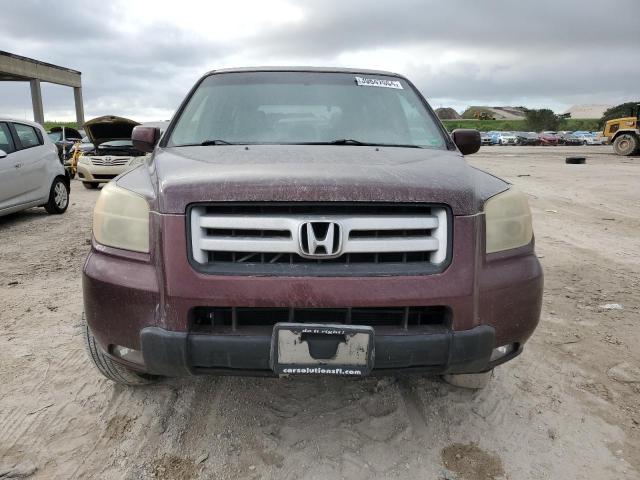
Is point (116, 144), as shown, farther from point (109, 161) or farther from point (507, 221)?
point (507, 221)

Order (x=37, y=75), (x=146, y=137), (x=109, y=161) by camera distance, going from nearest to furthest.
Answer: (x=146, y=137), (x=109, y=161), (x=37, y=75)

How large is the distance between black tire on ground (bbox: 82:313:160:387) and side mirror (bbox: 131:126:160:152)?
1204 mm

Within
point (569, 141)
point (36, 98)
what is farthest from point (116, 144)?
point (569, 141)

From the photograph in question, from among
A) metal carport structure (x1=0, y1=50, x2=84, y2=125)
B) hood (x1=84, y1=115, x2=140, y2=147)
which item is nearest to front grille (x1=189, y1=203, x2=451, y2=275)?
hood (x1=84, y1=115, x2=140, y2=147)

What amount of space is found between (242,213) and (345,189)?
1.28 ft

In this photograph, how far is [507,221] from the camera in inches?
84.3

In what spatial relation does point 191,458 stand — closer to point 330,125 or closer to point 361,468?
point 361,468

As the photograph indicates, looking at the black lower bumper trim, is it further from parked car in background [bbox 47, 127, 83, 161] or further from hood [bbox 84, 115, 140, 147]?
parked car in background [bbox 47, 127, 83, 161]

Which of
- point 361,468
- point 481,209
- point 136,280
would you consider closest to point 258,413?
point 361,468

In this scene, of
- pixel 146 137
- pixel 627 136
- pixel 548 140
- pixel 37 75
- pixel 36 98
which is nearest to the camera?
pixel 146 137

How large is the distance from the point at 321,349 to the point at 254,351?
244 mm

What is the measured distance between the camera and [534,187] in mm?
12133

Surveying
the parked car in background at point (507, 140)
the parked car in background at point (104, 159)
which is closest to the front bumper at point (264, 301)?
the parked car in background at point (104, 159)

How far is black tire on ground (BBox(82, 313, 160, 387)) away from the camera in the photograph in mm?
2477
